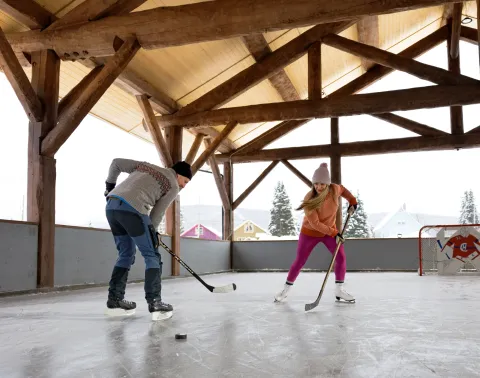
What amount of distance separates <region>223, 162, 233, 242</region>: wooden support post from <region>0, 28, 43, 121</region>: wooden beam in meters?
6.86

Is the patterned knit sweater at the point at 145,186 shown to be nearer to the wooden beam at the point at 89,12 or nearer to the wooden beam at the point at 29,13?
the wooden beam at the point at 89,12

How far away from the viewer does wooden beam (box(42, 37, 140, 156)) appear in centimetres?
527

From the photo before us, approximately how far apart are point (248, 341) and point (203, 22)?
12.8 ft

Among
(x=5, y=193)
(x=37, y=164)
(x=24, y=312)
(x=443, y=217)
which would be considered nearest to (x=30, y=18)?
(x=37, y=164)

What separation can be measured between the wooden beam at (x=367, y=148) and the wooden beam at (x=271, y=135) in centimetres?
17

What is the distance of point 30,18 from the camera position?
5426 mm

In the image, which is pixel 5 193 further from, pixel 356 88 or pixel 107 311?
pixel 356 88

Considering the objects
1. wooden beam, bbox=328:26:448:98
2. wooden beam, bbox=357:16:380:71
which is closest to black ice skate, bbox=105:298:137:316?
wooden beam, bbox=357:16:380:71

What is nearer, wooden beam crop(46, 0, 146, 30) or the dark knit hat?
the dark knit hat

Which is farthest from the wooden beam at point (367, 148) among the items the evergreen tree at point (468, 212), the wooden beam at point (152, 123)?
the evergreen tree at point (468, 212)

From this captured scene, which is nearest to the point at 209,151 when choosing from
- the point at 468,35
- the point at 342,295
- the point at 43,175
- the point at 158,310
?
the point at 43,175

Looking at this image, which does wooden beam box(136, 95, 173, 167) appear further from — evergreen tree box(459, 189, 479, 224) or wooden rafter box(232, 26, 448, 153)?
evergreen tree box(459, 189, 479, 224)

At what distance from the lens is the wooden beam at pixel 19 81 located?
5004 mm

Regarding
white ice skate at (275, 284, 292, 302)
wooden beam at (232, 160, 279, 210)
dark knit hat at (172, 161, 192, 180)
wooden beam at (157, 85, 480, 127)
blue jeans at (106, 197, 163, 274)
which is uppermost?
wooden beam at (157, 85, 480, 127)
